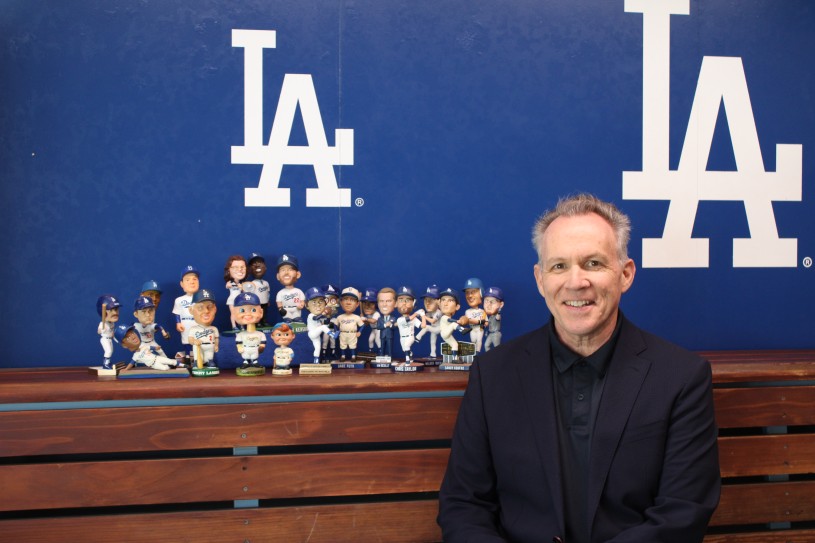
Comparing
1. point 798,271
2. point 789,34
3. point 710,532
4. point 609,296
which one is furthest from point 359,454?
point 789,34

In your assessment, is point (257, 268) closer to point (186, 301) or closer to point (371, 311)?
point (186, 301)

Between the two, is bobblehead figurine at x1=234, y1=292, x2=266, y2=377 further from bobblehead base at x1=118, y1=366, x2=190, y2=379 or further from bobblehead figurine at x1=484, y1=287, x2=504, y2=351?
bobblehead figurine at x1=484, y1=287, x2=504, y2=351

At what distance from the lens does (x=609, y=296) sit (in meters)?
1.58

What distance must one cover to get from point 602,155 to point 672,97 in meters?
0.34

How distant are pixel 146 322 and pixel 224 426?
445mm

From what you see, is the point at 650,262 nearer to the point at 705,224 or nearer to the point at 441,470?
the point at 705,224

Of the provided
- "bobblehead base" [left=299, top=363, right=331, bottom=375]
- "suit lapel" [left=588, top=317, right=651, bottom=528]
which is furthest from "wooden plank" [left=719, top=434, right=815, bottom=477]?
"bobblehead base" [left=299, top=363, right=331, bottom=375]

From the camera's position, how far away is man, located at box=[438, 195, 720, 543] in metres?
1.54

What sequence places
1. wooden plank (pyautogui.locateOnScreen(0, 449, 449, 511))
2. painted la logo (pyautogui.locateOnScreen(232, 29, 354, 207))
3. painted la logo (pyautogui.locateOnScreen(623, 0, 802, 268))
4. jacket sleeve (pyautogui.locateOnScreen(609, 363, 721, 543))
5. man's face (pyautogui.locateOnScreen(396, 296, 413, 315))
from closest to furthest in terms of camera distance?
jacket sleeve (pyautogui.locateOnScreen(609, 363, 721, 543)), wooden plank (pyautogui.locateOnScreen(0, 449, 449, 511)), man's face (pyautogui.locateOnScreen(396, 296, 413, 315)), painted la logo (pyautogui.locateOnScreen(232, 29, 354, 207)), painted la logo (pyautogui.locateOnScreen(623, 0, 802, 268))

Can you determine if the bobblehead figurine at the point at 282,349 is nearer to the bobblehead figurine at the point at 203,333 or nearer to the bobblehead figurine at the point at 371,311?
the bobblehead figurine at the point at 203,333

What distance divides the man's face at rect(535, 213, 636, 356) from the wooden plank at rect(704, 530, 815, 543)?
924 mm

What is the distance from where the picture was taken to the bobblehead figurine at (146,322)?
2.14 meters

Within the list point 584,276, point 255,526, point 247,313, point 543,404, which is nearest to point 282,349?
point 247,313

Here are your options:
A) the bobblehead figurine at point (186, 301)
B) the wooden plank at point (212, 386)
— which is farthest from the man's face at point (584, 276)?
the bobblehead figurine at point (186, 301)
